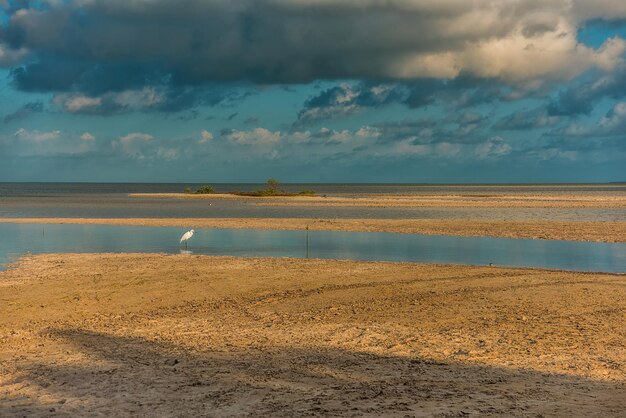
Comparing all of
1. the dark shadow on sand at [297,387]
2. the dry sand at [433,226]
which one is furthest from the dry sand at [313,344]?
the dry sand at [433,226]

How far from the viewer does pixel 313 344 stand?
42.5 ft

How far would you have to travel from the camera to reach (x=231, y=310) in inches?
655

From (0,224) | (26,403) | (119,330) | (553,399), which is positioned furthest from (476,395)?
(0,224)

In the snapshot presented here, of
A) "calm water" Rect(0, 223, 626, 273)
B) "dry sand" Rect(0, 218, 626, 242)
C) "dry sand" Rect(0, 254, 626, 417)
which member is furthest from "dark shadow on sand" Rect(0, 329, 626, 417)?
"dry sand" Rect(0, 218, 626, 242)

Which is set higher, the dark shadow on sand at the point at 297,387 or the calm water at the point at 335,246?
the dark shadow on sand at the point at 297,387

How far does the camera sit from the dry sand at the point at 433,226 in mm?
39438

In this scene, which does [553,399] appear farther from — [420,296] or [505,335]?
[420,296]

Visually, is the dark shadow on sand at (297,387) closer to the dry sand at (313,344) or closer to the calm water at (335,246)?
the dry sand at (313,344)

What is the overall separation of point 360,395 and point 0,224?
43.8 meters

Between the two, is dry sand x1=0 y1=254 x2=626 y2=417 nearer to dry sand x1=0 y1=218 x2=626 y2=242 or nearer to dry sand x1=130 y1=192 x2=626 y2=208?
dry sand x1=0 y1=218 x2=626 y2=242

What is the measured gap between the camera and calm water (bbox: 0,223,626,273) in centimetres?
2798

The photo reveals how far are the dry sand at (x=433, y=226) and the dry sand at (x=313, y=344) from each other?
697 inches

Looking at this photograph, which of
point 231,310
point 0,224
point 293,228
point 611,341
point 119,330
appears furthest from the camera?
point 0,224

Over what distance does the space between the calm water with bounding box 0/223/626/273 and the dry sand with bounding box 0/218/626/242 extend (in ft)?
9.69
